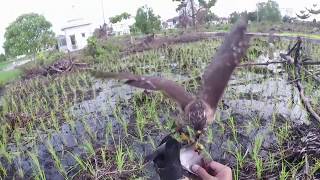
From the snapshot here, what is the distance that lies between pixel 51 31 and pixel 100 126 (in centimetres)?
2925

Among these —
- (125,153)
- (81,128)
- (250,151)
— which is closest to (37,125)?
(81,128)

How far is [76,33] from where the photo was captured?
32875mm

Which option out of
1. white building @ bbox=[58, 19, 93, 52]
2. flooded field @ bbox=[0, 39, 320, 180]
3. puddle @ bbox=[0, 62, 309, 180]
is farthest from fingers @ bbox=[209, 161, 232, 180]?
white building @ bbox=[58, 19, 93, 52]

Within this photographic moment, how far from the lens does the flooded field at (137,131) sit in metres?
3.19

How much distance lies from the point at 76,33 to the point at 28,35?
5954 millimetres

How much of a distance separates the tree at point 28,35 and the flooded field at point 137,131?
2065 cm

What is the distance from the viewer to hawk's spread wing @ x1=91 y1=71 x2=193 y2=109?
1.18 metres

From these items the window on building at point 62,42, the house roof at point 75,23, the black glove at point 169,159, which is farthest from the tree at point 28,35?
the black glove at point 169,159

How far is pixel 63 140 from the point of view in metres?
4.19

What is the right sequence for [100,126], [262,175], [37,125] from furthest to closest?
[37,125]
[100,126]
[262,175]

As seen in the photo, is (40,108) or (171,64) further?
(171,64)

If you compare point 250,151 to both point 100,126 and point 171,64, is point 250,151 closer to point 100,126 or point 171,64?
point 100,126

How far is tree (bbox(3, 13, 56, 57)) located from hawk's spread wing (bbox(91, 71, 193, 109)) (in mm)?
25073

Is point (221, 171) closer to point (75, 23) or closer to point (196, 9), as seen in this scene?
point (196, 9)
